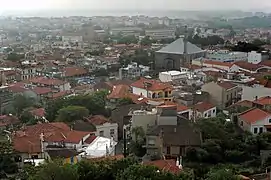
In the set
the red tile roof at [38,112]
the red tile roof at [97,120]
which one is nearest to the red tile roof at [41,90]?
the red tile roof at [38,112]

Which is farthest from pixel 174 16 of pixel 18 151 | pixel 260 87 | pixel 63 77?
pixel 18 151

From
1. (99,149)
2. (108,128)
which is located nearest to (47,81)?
(108,128)

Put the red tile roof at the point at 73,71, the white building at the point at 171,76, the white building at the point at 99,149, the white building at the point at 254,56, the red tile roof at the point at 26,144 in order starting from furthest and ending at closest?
the white building at the point at 254,56 → the red tile roof at the point at 73,71 → the white building at the point at 171,76 → the red tile roof at the point at 26,144 → the white building at the point at 99,149

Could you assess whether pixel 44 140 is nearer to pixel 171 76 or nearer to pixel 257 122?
pixel 257 122

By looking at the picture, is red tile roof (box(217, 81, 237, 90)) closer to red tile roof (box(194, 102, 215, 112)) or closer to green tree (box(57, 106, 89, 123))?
red tile roof (box(194, 102, 215, 112))

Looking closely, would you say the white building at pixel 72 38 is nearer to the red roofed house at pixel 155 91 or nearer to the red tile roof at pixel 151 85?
the red tile roof at pixel 151 85

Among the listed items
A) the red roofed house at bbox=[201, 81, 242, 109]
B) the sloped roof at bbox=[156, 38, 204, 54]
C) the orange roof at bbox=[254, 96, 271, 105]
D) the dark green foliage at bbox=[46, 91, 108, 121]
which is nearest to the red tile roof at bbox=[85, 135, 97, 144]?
the dark green foliage at bbox=[46, 91, 108, 121]
